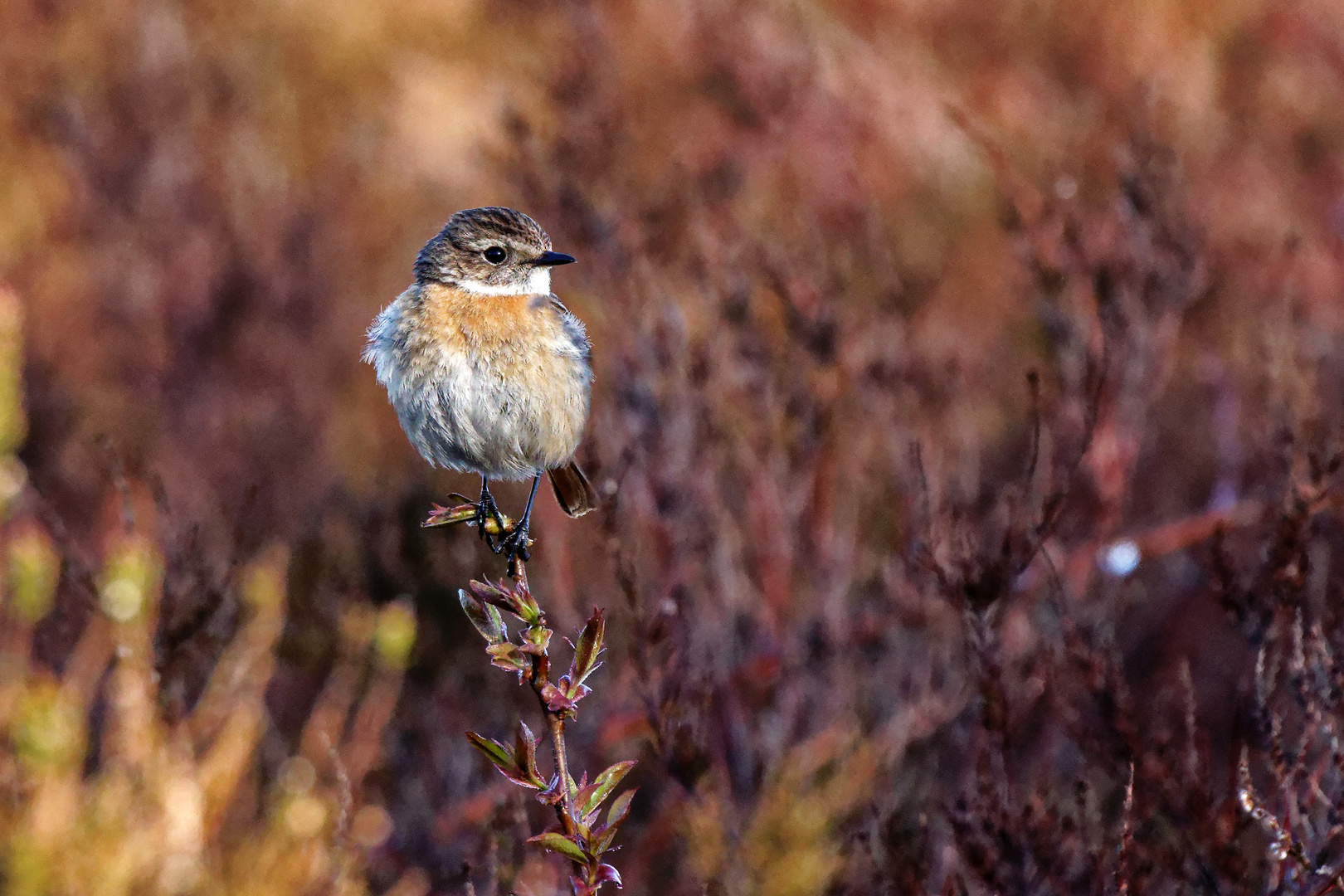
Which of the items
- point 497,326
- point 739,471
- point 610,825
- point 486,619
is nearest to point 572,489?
point 497,326

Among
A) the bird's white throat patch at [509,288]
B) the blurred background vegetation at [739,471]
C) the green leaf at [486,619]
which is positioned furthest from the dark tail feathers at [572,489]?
the green leaf at [486,619]

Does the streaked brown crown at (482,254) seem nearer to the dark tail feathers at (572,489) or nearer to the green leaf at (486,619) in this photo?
the dark tail feathers at (572,489)

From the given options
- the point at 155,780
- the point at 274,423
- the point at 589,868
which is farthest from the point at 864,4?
the point at 589,868

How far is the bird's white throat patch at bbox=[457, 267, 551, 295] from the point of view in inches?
113

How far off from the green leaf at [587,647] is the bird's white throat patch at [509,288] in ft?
4.20

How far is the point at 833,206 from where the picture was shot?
647 centimetres

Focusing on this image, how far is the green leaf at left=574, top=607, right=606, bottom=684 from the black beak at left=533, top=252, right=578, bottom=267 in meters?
1.12

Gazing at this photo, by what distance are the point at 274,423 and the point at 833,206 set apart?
3590mm

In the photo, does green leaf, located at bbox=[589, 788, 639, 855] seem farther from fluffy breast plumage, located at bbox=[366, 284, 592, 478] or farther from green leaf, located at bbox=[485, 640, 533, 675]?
fluffy breast plumage, located at bbox=[366, 284, 592, 478]

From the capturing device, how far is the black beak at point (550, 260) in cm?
273

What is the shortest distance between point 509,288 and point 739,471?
253 centimetres

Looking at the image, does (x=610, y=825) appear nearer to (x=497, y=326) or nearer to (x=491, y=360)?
(x=491, y=360)

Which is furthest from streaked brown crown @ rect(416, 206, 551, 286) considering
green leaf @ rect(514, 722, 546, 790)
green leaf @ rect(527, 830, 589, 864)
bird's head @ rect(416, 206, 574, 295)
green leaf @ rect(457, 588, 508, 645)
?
green leaf @ rect(527, 830, 589, 864)

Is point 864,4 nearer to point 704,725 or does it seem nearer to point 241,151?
point 241,151
